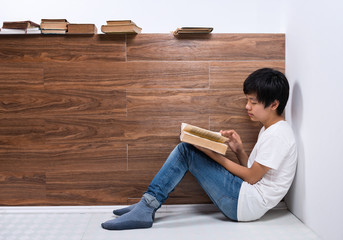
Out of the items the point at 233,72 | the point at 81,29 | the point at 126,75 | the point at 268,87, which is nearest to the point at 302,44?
the point at 268,87

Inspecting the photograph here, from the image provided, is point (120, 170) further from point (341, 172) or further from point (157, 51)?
point (341, 172)

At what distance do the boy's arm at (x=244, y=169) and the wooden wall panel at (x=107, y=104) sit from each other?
329 millimetres

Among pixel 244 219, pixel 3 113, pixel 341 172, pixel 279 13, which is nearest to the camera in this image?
pixel 341 172

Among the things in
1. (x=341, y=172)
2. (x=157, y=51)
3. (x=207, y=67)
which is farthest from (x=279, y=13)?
(x=341, y=172)

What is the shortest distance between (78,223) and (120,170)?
0.41 meters

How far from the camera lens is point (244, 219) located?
6.31 feet

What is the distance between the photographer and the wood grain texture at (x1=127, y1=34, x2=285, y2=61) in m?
2.17

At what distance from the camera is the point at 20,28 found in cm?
211

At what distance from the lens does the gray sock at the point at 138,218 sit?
1844mm

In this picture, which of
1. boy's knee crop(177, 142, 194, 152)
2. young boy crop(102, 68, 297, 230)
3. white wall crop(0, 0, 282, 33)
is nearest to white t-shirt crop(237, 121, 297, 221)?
young boy crop(102, 68, 297, 230)

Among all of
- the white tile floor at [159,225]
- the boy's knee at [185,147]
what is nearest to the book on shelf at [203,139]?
the boy's knee at [185,147]

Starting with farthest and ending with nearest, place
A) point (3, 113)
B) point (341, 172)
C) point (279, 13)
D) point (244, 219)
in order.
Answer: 1. point (279, 13)
2. point (3, 113)
3. point (244, 219)
4. point (341, 172)

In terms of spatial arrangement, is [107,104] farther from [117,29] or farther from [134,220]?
[134,220]

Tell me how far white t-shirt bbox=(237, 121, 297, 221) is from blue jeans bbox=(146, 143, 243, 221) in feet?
0.17
